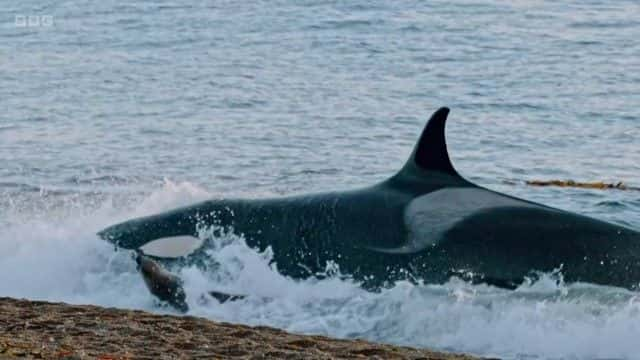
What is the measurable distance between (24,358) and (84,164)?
1251 centimetres

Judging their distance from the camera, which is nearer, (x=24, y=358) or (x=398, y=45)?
(x=24, y=358)

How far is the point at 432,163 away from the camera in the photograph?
12.9 metres

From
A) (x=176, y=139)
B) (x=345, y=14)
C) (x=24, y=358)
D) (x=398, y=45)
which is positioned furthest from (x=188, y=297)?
(x=345, y=14)

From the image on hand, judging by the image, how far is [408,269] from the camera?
41.9ft

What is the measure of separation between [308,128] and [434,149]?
11.2 metres

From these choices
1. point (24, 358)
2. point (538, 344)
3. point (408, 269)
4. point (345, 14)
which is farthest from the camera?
point (345, 14)

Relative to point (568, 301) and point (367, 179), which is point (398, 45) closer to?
point (367, 179)

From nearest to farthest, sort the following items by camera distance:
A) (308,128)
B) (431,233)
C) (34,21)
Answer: (431,233) < (308,128) < (34,21)

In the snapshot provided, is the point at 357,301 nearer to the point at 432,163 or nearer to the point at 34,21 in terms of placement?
the point at 432,163

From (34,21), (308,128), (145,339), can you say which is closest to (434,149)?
(145,339)

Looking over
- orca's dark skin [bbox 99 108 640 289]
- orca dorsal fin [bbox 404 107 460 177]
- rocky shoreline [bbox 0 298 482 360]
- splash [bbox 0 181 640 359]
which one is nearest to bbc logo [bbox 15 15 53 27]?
splash [bbox 0 181 640 359]

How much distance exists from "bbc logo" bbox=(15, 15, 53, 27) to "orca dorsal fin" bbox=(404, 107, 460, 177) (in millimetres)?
24467

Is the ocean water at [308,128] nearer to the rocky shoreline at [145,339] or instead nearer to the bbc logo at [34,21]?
the bbc logo at [34,21]

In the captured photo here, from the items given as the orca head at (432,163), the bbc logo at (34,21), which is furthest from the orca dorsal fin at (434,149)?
the bbc logo at (34,21)
